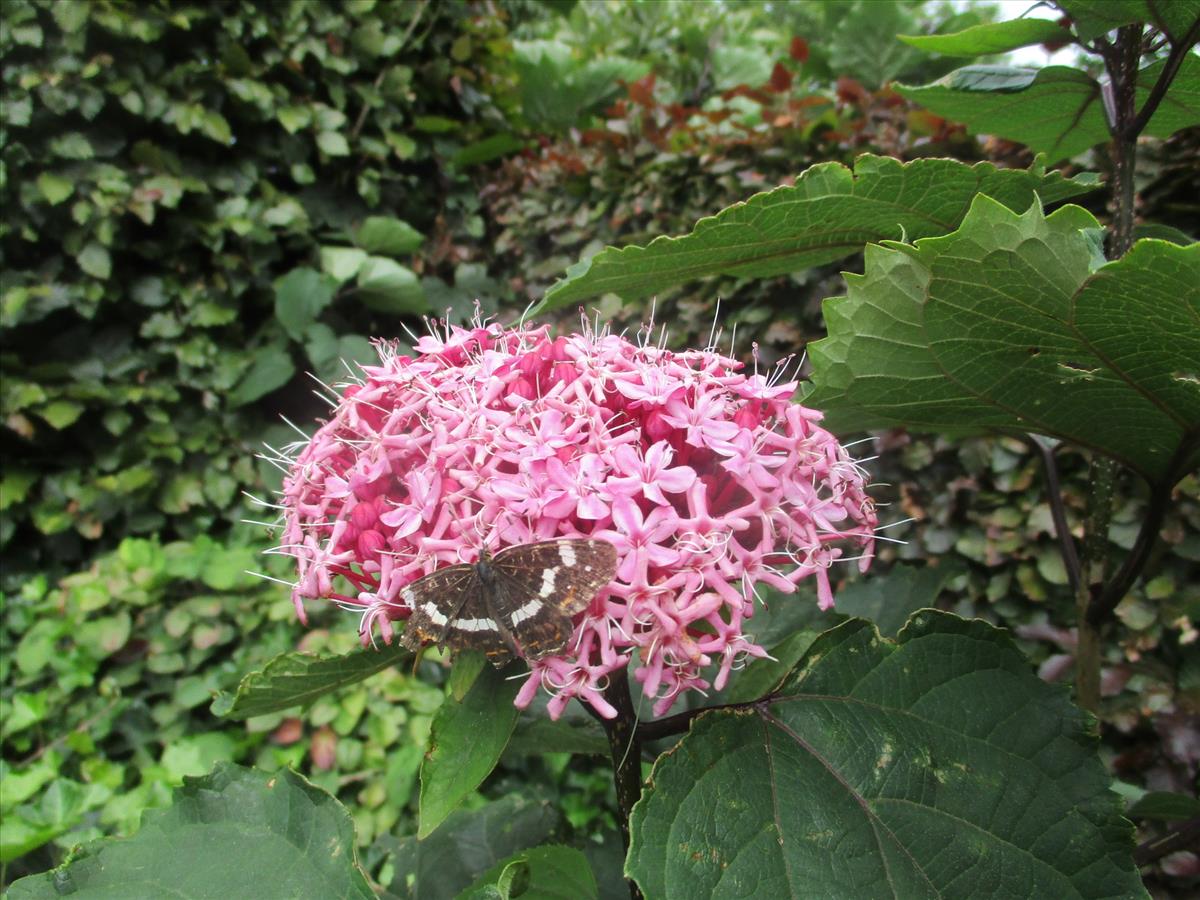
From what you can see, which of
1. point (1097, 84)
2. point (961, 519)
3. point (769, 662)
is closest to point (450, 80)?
point (961, 519)

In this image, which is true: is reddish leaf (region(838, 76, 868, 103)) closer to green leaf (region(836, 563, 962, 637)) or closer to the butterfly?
green leaf (region(836, 563, 962, 637))

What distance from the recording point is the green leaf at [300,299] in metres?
3.00

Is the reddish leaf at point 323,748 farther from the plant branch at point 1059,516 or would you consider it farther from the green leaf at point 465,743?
the plant branch at point 1059,516

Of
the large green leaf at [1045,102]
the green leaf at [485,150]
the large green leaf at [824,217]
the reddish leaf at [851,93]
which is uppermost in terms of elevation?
the large green leaf at [1045,102]

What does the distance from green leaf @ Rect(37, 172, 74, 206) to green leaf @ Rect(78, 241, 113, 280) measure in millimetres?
173

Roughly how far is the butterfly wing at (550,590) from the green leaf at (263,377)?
2.65 metres

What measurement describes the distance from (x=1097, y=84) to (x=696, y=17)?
3.61 meters

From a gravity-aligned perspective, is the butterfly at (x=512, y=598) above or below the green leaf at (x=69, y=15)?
below

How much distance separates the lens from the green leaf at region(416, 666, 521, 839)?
0.57m

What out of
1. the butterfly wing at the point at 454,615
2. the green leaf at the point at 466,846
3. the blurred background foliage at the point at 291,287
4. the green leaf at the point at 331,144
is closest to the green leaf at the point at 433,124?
the blurred background foliage at the point at 291,287

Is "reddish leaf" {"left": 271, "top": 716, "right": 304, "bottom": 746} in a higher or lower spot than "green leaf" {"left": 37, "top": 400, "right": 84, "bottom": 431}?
lower

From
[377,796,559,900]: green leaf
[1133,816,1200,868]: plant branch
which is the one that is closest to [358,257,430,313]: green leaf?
[377,796,559,900]: green leaf

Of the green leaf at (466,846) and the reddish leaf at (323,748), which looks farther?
the reddish leaf at (323,748)

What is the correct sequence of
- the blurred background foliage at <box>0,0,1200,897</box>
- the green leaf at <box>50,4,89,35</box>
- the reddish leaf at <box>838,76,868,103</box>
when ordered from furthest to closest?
the green leaf at <box>50,4,89,35</box> → the reddish leaf at <box>838,76,868,103</box> → the blurred background foliage at <box>0,0,1200,897</box>
